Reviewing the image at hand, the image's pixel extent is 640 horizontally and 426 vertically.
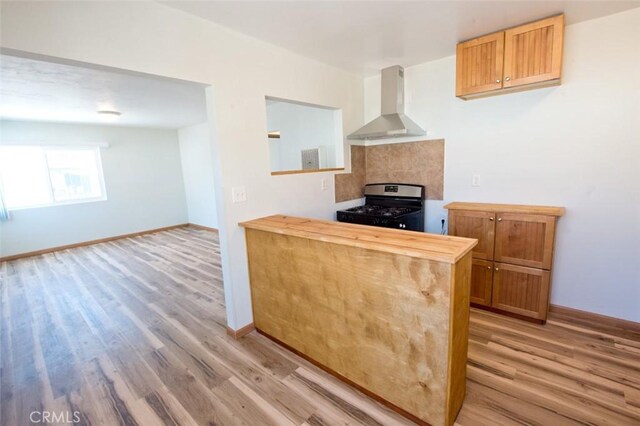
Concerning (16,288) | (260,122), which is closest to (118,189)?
(16,288)

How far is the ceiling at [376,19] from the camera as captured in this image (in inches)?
73.9

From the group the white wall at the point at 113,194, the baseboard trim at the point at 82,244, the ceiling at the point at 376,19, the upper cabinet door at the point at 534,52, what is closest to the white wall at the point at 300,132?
the ceiling at the point at 376,19

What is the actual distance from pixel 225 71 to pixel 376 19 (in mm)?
1191

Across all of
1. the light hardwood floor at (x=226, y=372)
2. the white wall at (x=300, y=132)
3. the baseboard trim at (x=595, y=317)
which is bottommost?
the light hardwood floor at (x=226, y=372)

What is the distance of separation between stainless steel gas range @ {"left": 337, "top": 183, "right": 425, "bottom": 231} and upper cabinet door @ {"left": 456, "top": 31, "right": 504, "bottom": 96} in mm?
1126

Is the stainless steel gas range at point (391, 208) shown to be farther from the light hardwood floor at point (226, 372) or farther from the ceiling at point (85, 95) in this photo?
the ceiling at point (85, 95)

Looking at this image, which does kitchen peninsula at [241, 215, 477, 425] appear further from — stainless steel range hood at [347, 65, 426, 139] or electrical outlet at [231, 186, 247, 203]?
stainless steel range hood at [347, 65, 426, 139]

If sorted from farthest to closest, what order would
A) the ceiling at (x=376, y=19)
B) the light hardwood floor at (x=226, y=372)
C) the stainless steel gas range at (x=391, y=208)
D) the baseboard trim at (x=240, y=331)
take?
the stainless steel gas range at (x=391, y=208)
the baseboard trim at (x=240, y=331)
the ceiling at (x=376, y=19)
the light hardwood floor at (x=226, y=372)

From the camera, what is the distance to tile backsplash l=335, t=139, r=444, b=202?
311 centimetres

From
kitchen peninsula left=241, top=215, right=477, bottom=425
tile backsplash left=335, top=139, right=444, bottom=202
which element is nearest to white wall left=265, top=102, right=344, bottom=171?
tile backsplash left=335, top=139, right=444, bottom=202

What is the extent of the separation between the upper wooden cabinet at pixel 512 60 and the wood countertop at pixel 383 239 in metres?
1.61

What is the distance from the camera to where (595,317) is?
2383 mm

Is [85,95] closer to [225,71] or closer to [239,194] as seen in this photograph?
[225,71]

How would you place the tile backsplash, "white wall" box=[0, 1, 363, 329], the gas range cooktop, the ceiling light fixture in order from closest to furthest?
"white wall" box=[0, 1, 363, 329] < the gas range cooktop < the tile backsplash < the ceiling light fixture
